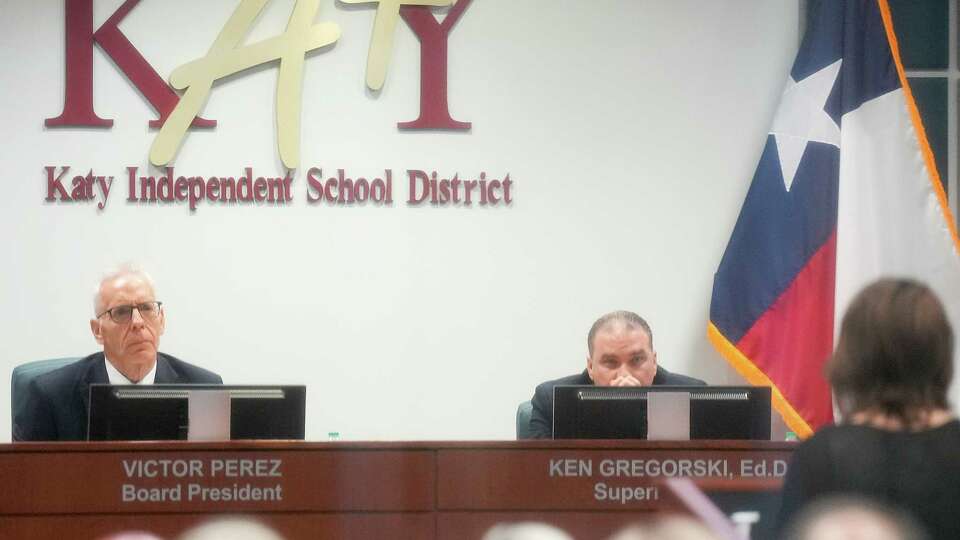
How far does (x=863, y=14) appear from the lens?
4.91 m

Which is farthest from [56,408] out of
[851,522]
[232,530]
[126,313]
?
[851,522]

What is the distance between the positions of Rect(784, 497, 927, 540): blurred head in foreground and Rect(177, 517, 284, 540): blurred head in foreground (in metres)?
1.41

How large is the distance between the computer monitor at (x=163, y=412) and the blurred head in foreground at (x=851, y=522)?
5.49 feet

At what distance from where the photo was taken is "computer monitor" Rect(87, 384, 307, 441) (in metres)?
3.24

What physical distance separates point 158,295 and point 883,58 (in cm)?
308

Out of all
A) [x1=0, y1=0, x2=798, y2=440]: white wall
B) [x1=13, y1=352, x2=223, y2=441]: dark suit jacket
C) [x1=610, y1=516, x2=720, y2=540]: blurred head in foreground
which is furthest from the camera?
[x1=0, y1=0, x2=798, y2=440]: white wall

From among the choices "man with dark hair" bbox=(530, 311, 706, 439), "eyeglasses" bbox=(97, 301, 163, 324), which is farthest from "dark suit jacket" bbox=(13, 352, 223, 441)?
"man with dark hair" bbox=(530, 311, 706, 439)

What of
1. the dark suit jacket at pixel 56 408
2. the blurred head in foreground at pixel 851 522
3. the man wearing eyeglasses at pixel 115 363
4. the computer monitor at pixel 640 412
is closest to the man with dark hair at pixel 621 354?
the computer monitor at pixel 640 412

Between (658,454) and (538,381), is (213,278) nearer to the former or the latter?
(538,381)

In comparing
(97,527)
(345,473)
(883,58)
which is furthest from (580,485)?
(883,58)

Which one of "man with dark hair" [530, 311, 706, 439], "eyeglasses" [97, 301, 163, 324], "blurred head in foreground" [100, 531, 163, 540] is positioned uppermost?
"eyeglasses" [97, 301, 163, 324]

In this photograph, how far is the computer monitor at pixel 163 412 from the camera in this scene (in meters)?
3.24

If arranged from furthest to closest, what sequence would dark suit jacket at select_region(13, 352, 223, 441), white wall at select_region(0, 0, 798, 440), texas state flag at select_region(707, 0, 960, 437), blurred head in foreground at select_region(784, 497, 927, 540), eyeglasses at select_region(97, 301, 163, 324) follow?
white wall at select_region(0, 0, 798, 440) < texas state flag at select_region(707, 0, 960, 437) < eyeglasses at select_region(97, 301, 163, 324) < dark suit jacket at select_region(13, 352, 223, 441) < blurred head in foreground at select_region(784, 497, 927, 540)

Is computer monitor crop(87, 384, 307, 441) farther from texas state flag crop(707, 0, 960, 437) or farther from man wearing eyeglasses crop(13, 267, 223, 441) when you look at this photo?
texas state flag crop(707, 0, 960, 437)
